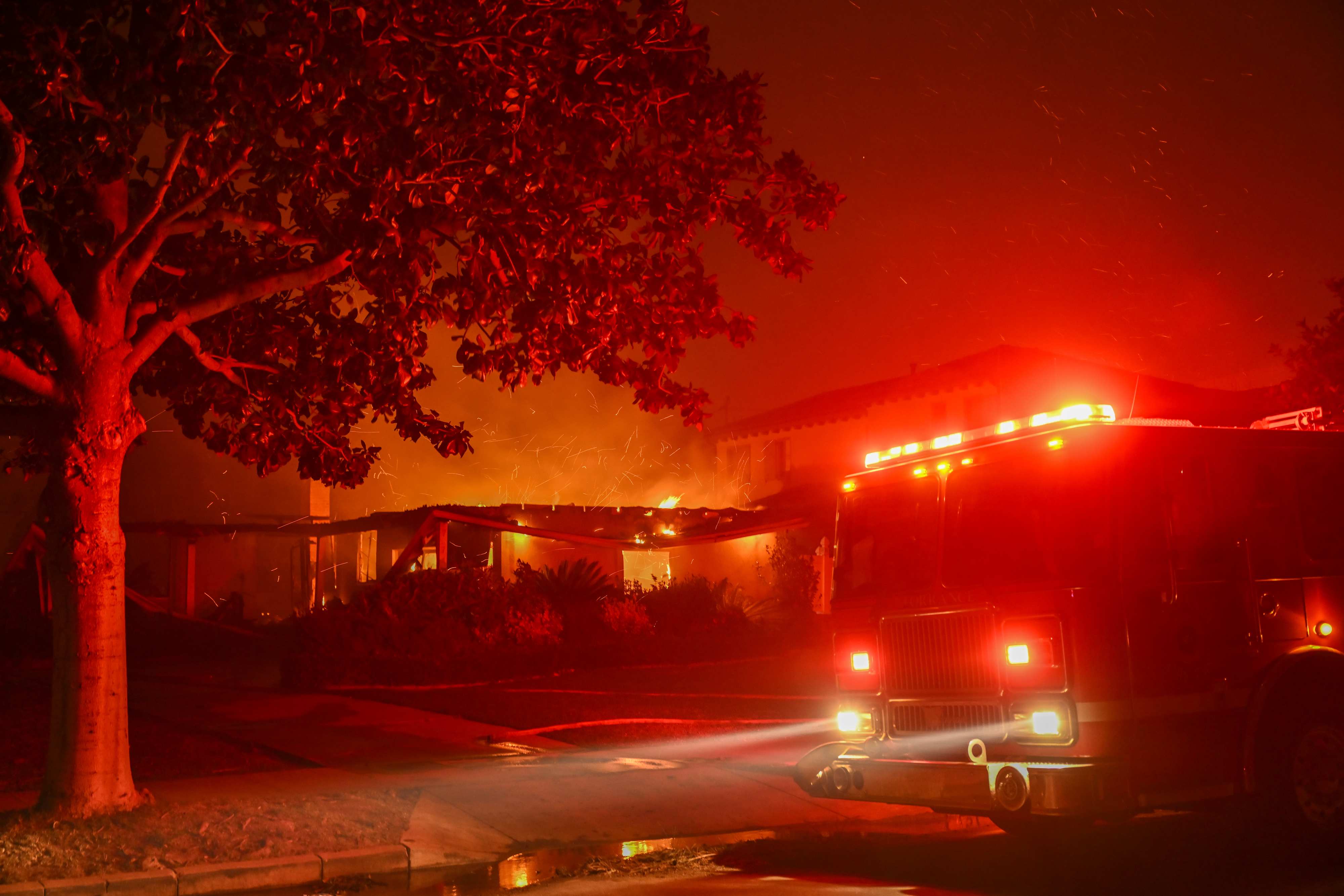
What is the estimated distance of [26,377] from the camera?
7852 mm

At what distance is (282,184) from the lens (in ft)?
33.8

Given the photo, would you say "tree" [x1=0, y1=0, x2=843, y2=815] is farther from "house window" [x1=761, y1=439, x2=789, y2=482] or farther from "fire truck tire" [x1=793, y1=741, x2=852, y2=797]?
"house window" [x1=761, y1=439, x2=789, y2=482]

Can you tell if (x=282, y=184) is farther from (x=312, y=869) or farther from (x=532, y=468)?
(x=532, y=468)

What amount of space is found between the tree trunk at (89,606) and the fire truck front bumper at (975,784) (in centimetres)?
478

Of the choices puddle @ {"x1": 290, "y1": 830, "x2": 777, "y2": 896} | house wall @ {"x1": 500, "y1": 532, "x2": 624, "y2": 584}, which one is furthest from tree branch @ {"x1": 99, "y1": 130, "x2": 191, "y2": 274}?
house wall @ {"x1": 500, "y1": 532, "x2": 624, "y2": 584}

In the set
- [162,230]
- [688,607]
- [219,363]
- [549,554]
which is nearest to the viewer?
[162,230]

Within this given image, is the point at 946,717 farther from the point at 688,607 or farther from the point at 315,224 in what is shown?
the point at 688,607

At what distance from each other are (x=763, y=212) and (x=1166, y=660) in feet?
18.3

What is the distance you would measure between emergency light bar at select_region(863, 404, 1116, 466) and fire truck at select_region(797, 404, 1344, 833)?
0.02 meters

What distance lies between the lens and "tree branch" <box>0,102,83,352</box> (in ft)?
24.8

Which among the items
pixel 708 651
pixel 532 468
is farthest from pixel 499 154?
pixel 532 468

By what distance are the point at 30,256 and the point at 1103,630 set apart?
714 cm

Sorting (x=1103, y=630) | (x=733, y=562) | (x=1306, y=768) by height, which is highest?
(x=733, y=562)

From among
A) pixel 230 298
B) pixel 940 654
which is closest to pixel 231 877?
pixel 230 298
